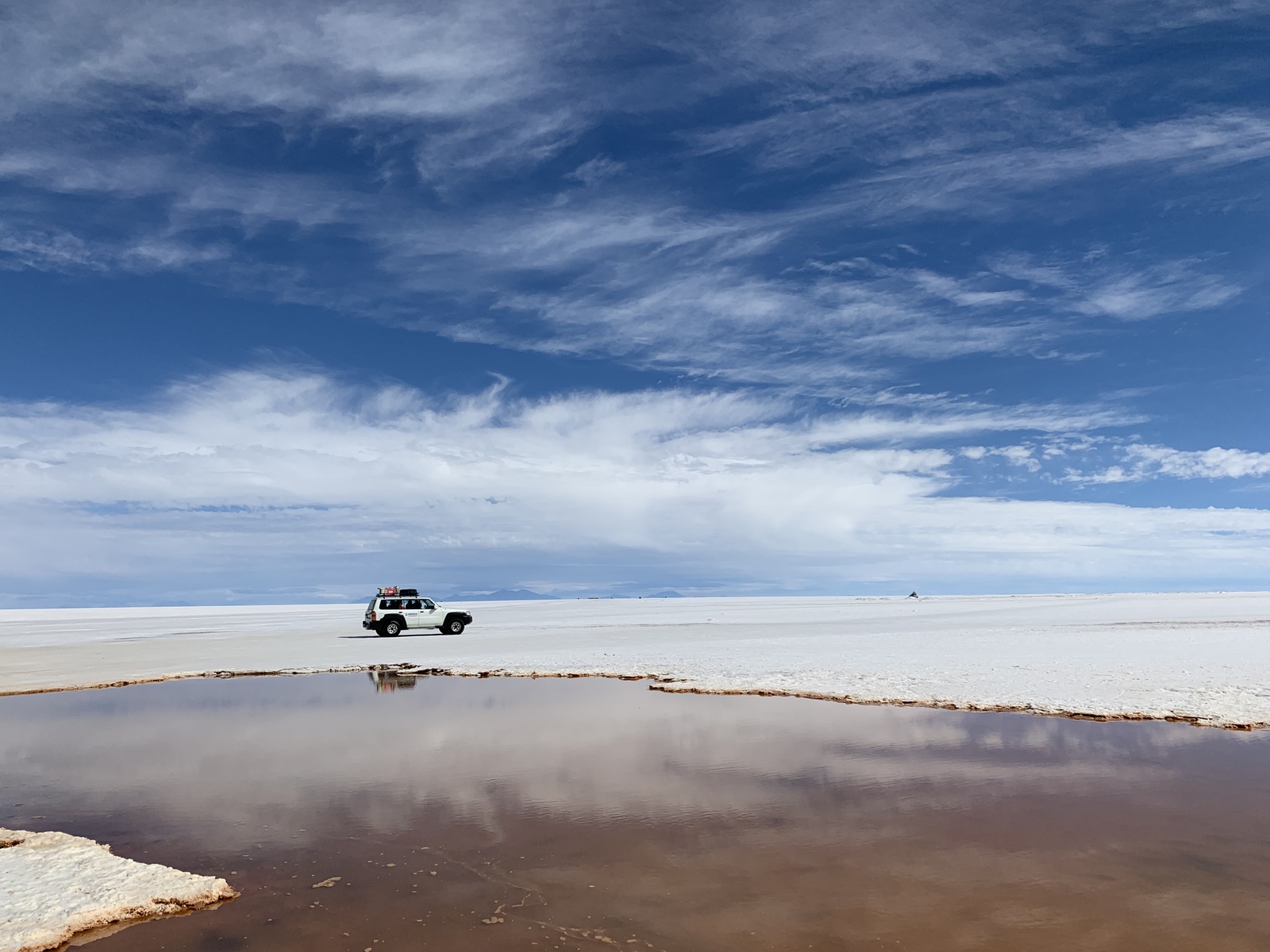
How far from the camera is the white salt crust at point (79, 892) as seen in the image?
7844 millimetres

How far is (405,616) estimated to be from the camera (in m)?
48.5

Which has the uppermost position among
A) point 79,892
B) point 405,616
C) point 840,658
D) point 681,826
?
point 405,616

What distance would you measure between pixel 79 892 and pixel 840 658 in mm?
24942

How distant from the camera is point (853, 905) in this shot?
26.3ft

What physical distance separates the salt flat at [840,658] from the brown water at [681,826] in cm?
301

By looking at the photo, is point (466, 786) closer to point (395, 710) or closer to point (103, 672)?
point (395, 710)

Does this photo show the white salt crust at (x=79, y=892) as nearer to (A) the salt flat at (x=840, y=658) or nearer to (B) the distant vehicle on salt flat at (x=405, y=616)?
(A) the salt flat at (x=840, y=658)

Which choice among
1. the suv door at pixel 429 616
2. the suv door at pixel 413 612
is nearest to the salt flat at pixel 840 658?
the suv door at pixel 413 612

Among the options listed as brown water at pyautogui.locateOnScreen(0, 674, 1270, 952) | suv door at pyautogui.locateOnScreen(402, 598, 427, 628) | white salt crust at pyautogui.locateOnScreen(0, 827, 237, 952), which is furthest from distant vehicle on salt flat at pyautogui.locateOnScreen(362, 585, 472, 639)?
white salt crust at pyautogui.locateOnScreen(0, 827, 237, 952)

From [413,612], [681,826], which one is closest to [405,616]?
[413,612]

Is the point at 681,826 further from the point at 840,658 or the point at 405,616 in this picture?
the point at 405,616

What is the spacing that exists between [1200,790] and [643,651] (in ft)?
81.1

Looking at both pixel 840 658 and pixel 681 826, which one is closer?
pixel 681 826

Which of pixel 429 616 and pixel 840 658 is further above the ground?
pixel 429 616
